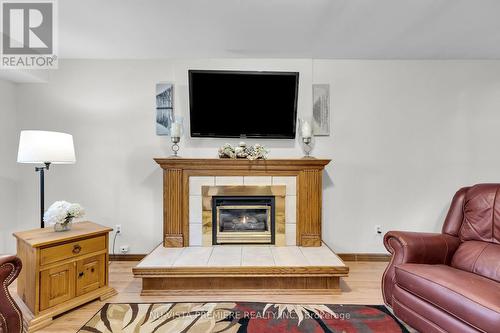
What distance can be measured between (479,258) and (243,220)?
2116mm

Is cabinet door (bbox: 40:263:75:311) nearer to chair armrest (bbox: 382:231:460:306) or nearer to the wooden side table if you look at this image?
the wooden side table

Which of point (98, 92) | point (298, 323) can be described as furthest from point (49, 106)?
point (298, 323)

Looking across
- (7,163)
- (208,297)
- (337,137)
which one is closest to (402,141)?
(337,137)

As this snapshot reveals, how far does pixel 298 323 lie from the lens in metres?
1.91

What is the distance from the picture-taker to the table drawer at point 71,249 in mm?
1927

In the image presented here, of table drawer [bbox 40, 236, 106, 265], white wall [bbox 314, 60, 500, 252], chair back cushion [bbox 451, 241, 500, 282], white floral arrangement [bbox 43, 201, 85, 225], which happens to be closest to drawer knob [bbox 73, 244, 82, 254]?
table drawer [bbox 40, 236, 106, 265]

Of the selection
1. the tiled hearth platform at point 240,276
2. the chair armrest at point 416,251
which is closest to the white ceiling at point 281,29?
the chair armrest at point 416,251

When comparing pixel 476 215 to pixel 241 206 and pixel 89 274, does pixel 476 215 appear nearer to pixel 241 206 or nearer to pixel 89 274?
pixel 241 206

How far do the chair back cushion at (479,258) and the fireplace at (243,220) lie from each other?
1.69 metres

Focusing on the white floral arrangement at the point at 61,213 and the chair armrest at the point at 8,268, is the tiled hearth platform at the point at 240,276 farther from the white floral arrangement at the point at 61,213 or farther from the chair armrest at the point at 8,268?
the chair armrest at the point at 8,268

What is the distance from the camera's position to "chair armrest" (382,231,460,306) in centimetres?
195

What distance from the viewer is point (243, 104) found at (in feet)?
9.95

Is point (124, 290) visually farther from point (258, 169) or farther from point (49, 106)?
point (49, 106)

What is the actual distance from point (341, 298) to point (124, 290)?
2.04 m
